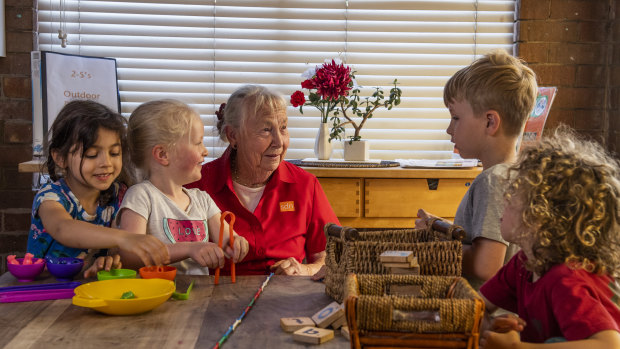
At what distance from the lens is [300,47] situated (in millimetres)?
3363

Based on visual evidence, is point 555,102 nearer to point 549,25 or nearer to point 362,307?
point 549,25

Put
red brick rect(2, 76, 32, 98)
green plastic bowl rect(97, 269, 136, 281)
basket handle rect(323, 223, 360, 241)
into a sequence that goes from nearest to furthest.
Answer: basket handle rect(323, 223, 360, 241) → green plastic bowl rect(97, 269, 136, 281) → red brick rect(2, 76, 32, 98)

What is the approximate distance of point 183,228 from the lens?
177 centimetres

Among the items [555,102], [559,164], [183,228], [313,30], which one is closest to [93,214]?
[183,228]

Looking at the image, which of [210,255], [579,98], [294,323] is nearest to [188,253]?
[210,255]

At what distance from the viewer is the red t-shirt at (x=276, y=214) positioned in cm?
206

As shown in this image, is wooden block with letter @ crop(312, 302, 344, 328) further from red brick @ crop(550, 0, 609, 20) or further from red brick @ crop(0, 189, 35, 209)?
red brick @ crop(550, 0, 609, 20)

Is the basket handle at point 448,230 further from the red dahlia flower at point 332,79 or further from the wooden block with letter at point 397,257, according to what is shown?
the red dahlia flower at point 332,79

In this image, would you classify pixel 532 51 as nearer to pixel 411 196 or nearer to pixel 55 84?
pixel 411 196

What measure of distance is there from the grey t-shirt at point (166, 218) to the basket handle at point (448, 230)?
0.75 metres

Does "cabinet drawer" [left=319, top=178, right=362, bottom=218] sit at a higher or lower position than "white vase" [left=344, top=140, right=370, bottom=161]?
lower

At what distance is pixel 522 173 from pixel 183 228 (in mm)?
1013

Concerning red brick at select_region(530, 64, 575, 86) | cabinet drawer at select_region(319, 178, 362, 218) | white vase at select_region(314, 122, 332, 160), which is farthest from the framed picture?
red brick at select_region(530, 64, 575, 86)

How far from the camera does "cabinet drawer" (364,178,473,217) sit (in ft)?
9.31
